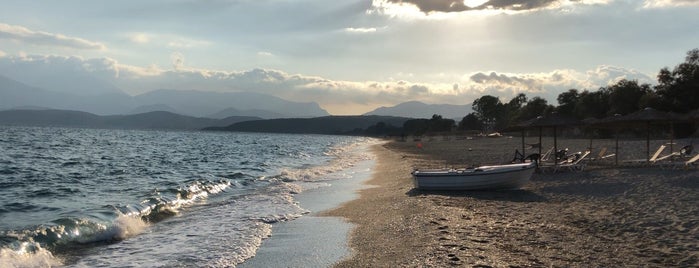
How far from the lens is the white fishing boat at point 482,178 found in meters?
16.2

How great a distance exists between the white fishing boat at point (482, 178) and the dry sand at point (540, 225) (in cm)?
33

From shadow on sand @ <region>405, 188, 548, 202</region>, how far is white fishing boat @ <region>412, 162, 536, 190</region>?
0.17 meters

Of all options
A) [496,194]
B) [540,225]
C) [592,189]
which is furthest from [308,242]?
[592,189]

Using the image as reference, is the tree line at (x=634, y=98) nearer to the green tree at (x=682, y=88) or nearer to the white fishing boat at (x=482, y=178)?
the green tree at (x=682, y=88)

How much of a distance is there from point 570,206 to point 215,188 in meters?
13.4

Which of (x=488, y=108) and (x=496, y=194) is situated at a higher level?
(x=488, y=108)

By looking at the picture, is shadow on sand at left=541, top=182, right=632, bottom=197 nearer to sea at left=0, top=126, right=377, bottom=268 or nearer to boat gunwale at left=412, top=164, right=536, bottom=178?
boat gunwale at left=412, top=164, right=536, bottom=178

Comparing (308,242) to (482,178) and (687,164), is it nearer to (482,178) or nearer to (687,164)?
(482,178)

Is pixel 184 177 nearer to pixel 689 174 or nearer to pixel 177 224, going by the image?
pixel 177 224

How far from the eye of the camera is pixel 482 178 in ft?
53.5

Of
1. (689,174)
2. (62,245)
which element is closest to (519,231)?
(62,245)

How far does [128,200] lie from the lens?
16062 millimetres

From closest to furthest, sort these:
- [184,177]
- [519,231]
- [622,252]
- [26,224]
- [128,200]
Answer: [622,252] < [519,231] < [26,224] < [128,200] < [184,177]

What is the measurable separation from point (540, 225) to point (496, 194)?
564 centimetres
